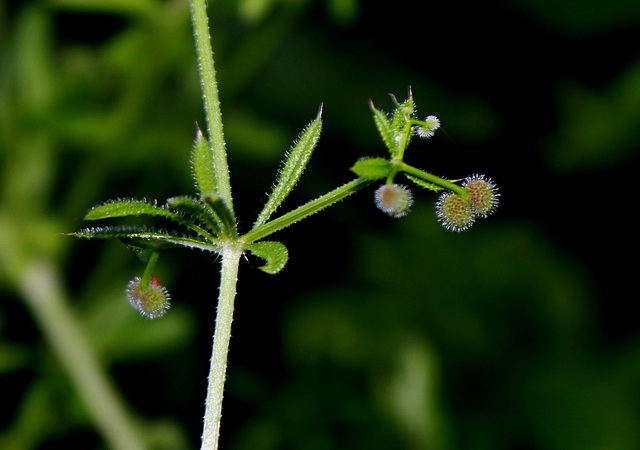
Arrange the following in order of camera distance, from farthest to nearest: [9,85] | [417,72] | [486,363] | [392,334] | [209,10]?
[417,72]
[486,363]
[392,334]
[9,85]
[209,10]

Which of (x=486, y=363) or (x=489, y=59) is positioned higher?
(x=489, y=59)

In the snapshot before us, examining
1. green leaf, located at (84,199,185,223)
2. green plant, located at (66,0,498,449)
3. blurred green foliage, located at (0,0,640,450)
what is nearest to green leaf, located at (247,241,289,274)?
green plant, located at (66,0,498,449)

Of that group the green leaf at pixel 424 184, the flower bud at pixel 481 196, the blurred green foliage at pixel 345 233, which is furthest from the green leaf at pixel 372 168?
the blurred green foliage at pixel 345 233

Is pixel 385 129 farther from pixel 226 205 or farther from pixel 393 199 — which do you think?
pixel 226 205

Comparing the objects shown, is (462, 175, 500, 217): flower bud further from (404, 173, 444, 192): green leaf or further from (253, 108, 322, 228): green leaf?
(253, 108, 322, 228): green leaf

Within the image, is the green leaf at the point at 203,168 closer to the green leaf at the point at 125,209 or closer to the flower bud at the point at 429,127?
the green leaf at the point at 125,209

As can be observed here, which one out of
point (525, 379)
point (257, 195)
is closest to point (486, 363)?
point (525, 379)

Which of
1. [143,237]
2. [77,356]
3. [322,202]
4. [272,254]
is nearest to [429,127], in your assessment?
[322,202]

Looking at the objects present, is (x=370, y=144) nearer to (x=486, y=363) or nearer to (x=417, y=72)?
(x=417, y=72)
